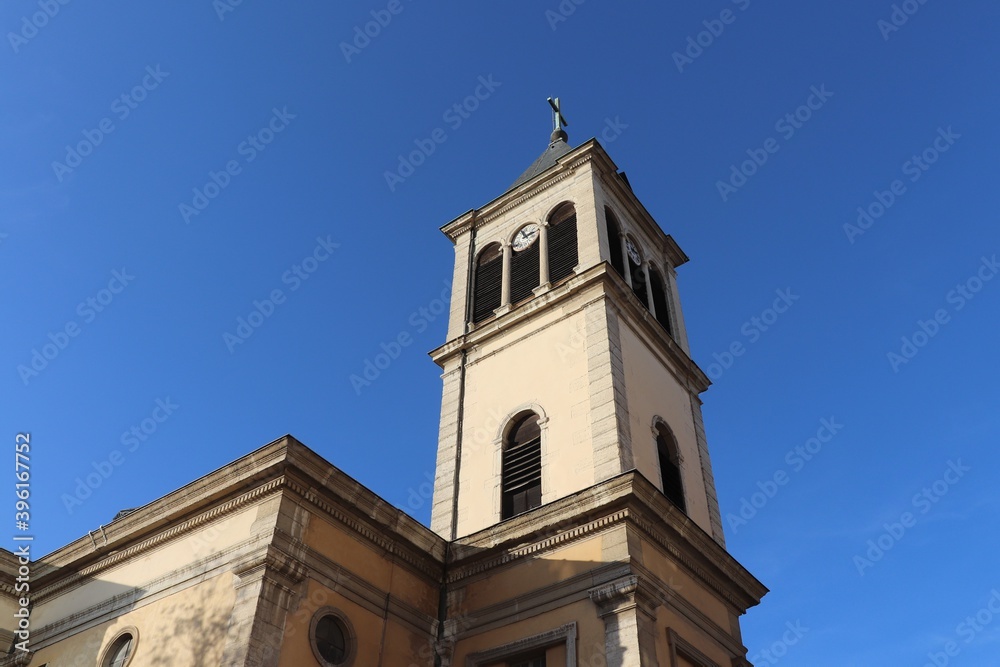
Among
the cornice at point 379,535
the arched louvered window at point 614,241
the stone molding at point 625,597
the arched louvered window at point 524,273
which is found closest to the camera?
the stone molding at point 625,597

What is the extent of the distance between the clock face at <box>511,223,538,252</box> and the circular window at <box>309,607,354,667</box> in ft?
44.1

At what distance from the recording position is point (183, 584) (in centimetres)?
1521

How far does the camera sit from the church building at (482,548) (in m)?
14.6

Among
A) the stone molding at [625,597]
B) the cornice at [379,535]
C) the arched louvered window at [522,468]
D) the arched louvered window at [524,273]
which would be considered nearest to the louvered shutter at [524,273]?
the arched louvered window at [524,273]

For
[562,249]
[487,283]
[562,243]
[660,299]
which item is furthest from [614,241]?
[487,283]

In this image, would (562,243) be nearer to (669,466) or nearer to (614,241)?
(614,241)

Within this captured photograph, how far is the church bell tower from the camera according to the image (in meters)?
16.0

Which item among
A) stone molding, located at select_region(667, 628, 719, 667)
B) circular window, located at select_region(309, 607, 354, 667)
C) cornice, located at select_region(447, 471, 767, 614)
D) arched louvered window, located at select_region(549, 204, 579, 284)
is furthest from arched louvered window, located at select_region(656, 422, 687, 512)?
circular window, located at select_region(309, 607, 354, 667)

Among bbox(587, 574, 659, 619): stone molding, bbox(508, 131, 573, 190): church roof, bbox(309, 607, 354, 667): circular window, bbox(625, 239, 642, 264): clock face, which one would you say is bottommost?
bbox(309, 607, 354, 667): circular window

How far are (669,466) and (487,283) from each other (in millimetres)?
8208

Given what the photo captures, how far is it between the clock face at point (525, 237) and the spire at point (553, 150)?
201 centimetres

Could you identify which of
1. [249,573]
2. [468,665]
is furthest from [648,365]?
[249,573]

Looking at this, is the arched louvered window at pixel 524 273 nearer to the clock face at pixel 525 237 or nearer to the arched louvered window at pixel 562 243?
the clock face at pixel 525 237

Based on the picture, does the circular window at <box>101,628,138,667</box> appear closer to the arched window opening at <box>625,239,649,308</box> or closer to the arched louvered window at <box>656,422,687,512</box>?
the arched louvered window at <box>656,422,687,512</box>
